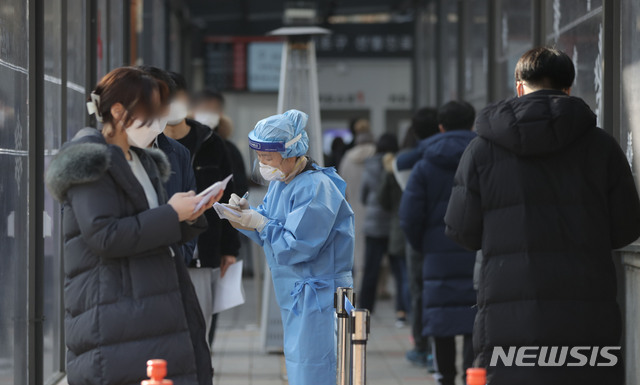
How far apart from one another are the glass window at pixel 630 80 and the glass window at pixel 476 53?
4.51m

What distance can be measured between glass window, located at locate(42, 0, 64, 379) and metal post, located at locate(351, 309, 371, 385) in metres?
3.01

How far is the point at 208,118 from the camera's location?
7.48m

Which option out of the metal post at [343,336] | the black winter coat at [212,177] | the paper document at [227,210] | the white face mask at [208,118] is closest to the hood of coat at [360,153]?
the white face mask at [208,118]

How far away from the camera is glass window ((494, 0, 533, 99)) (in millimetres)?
8438

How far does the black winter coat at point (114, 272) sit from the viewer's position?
340 centimetres

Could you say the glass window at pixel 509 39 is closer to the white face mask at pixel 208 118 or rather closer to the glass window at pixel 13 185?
the white face mask at pixel 208 118

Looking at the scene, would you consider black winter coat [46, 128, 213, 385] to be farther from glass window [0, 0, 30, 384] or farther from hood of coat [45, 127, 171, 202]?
glass window [0, 0, 30, 384]

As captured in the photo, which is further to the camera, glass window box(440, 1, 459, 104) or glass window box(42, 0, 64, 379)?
glass window box(440, 1, 459, 104)

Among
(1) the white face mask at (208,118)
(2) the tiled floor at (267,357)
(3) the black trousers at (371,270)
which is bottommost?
(2) the tiled floor at (267,357)

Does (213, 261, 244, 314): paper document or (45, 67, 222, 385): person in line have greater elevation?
(45, 67, 222, 385): person in line

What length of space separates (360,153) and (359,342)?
7.98 meters

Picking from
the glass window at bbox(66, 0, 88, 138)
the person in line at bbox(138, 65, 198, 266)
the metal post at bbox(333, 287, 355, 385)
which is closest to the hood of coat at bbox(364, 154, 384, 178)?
the glass window at bbox(66, 0, 88, 138)

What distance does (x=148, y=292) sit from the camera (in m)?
3.49

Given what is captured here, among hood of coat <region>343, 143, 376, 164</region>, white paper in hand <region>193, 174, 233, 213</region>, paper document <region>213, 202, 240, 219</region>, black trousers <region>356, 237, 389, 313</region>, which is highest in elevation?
hood of coat <region>343, 143, 376, 164</region>
